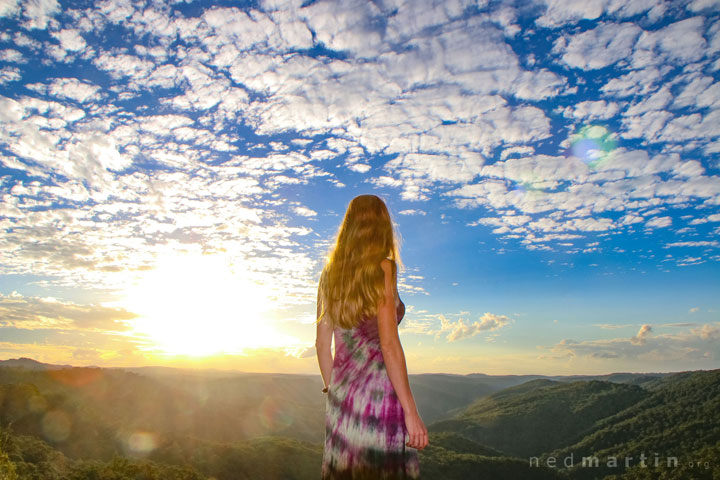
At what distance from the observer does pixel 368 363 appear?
10.9 ft

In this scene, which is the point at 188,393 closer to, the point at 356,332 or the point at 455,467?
the point at 455,467

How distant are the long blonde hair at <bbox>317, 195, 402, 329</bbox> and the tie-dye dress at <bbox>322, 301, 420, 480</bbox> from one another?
17 centimetres

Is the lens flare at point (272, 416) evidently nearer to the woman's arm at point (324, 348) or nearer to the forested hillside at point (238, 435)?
the forested hillside at point (238, 435)

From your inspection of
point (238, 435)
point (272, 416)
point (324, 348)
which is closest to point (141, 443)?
point (238, 435)

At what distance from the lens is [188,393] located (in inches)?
6481

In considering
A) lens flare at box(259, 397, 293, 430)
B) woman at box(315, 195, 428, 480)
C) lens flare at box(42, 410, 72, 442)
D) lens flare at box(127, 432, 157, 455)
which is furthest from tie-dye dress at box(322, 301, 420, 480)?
lens flare at box(259, 397, 293, 430)

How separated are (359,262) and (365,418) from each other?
3.81ft

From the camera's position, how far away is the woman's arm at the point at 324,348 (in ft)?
12.4

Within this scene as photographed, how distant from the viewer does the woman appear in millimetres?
3064

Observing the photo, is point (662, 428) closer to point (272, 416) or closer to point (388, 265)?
point (272, 416)

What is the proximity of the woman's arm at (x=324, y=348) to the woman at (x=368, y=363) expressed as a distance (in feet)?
0.39

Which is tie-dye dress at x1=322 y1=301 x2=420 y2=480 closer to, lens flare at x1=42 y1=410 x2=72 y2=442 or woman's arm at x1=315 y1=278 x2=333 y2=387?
woman's arm at x1=315 y1=278 x2=333 y2=387

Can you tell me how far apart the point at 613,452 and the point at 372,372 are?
190152 millimetres

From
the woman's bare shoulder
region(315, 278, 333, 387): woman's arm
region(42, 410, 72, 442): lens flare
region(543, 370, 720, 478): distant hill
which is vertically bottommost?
region(543, 370, 720, 478): distant hill
